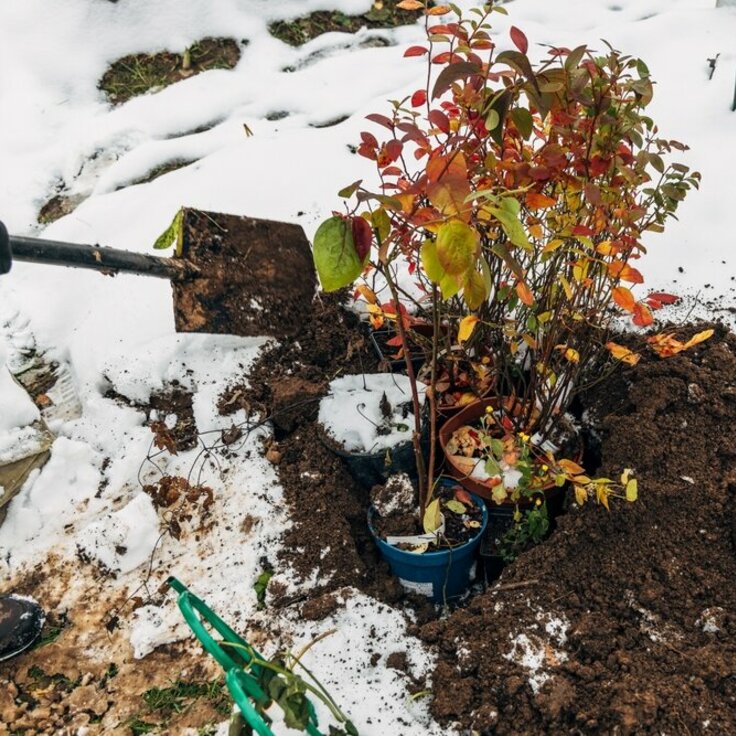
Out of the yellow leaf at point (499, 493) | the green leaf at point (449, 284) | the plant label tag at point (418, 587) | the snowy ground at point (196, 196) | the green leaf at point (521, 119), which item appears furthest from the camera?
the snowy ground at point (196, 196)

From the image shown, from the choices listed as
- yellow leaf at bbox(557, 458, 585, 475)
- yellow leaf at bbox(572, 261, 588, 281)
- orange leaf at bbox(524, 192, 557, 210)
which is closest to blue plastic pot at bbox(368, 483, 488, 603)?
yellow leaf at bbox(557, 458, 585, 475)

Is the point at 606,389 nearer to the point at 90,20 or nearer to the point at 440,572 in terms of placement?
the point at 440,572

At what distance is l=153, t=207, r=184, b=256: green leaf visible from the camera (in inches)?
91.2

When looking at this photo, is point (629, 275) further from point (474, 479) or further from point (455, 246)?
point (455, 246)

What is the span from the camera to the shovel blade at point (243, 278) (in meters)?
2.34

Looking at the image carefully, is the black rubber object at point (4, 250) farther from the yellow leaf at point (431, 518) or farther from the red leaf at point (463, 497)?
the red leaf at point (463, 497)

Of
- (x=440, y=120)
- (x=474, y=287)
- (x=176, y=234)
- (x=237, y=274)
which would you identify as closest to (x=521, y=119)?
(x=440, y=120)

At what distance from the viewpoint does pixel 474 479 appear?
2.17 m

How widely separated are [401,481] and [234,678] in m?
1.08

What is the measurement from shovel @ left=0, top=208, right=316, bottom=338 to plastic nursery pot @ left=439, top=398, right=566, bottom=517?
2.15 ft

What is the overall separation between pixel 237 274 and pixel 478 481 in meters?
1.03

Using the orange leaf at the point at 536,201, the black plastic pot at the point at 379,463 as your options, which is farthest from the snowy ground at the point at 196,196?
the orange leaf at the point at 536,201

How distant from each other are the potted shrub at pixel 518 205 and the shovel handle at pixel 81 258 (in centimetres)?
63

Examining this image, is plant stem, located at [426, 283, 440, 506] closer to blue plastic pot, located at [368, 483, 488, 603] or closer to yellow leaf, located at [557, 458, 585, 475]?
blue plastic pot, located at [368, 483, 488, 603]
